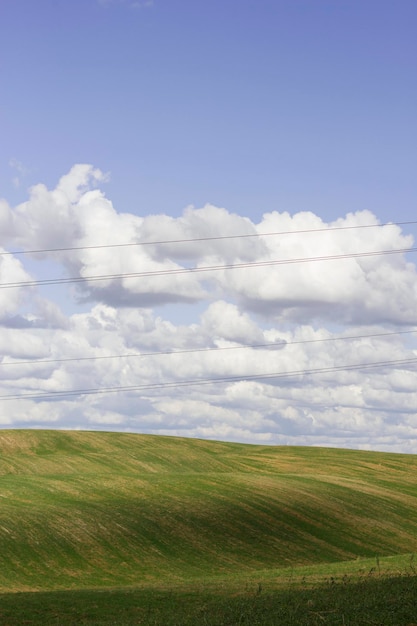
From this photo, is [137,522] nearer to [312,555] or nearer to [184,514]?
[184,514]

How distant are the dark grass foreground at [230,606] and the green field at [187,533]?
0.15 m

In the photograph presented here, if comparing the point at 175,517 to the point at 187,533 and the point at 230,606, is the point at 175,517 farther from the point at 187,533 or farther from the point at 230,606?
the point at 230,606

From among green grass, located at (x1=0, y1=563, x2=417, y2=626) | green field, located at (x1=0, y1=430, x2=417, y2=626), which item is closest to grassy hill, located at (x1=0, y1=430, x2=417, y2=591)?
green field, located at (x1=0, y1=430, x2=417, y2=626)

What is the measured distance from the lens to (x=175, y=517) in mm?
72250

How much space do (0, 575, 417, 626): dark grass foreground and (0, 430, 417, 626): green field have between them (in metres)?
0.15

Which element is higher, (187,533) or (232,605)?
(232,605)

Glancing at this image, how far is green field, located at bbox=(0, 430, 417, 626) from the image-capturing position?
37938 millimetres

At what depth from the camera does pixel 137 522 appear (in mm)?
69750

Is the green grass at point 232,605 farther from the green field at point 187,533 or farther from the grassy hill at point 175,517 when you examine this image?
the grassy hill at point 175,517

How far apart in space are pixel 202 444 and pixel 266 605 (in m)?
104

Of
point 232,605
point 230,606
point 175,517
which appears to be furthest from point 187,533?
point 230,606

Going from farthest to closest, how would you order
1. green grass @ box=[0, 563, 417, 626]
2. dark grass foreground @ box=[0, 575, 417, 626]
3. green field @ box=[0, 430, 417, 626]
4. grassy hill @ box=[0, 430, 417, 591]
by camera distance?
grassy hill @ box=[0, 430, 417, 591] < green field @ box=[0, 430, 417, 626] < green grass @ box=[0, 563, 417, 626] < dark grass foreground @ box=[0, 575, 417, 626]

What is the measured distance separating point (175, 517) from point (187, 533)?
3.95 metres

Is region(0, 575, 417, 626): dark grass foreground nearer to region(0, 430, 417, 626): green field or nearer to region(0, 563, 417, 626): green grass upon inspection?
region(0, 563, 417, 626): green grass
